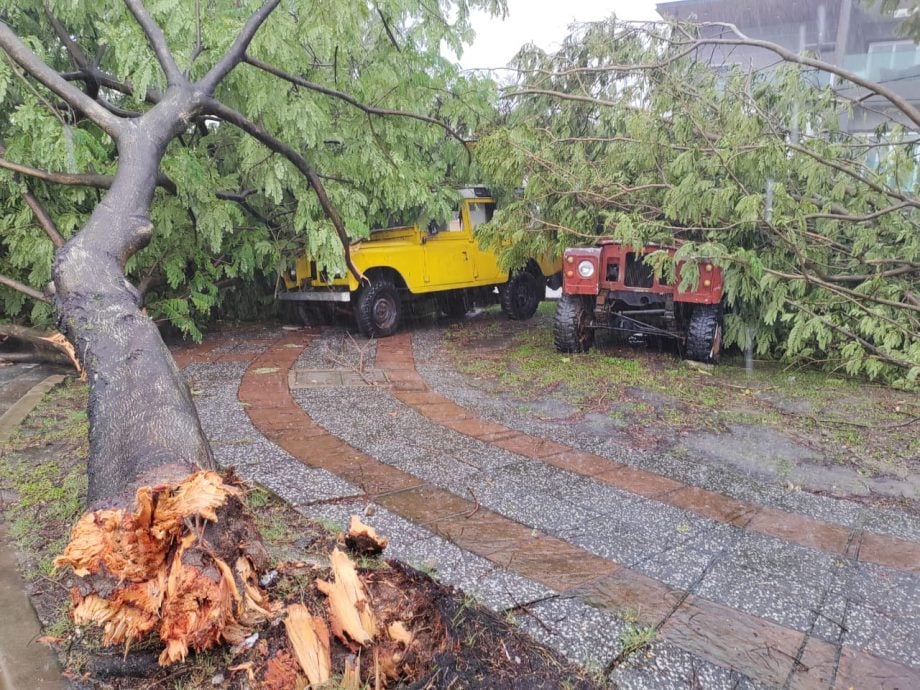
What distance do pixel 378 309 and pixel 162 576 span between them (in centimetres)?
686

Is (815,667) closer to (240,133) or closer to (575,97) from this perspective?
(575,97)

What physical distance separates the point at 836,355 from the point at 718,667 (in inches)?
204

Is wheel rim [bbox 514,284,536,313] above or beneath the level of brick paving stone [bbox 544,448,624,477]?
above

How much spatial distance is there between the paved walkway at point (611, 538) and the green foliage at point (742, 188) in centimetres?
292

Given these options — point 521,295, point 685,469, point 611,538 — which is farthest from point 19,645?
point 521,295

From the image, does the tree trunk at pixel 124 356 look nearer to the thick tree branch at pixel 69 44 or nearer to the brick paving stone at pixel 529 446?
Answer: the brick paving stone at pixel 529 446

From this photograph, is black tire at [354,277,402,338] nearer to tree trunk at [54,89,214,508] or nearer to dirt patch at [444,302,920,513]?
dirt patch at [444,302,920,513]

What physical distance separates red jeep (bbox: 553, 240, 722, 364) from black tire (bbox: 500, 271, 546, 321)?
2.68 metres

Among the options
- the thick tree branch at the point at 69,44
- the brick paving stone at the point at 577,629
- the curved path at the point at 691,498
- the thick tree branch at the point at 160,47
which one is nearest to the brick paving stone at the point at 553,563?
the brick paving stone at the point at 577,629

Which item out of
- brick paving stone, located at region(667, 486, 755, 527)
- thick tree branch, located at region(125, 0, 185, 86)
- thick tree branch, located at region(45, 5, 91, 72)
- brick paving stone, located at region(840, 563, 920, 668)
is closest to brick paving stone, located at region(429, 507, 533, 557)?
brick paving stone, located at region(667, 486, 755, 527)

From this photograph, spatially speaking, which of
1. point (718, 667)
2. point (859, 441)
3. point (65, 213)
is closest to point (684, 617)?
point (718, 667)

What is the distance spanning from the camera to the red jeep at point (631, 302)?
6488 mm

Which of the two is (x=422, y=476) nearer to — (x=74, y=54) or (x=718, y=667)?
(x=718, y=667)

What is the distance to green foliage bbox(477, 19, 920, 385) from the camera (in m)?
5.97
